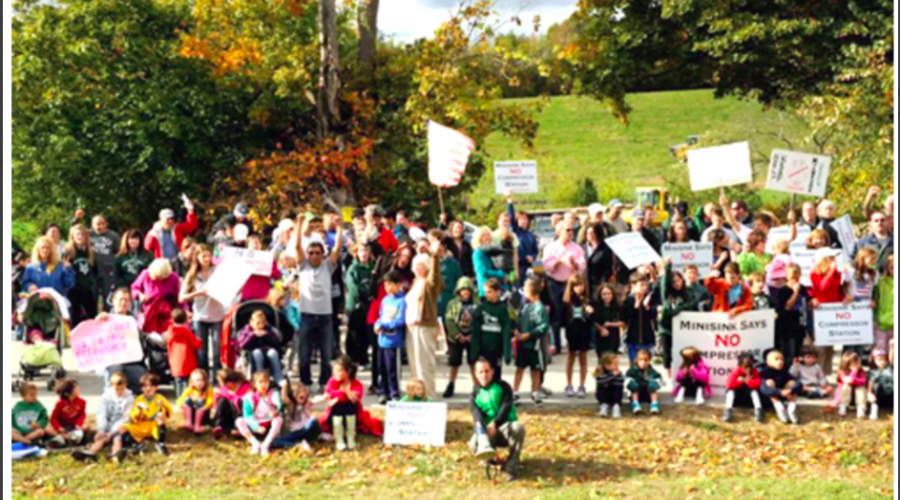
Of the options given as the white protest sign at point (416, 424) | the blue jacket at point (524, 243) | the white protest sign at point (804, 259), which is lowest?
the white protest sign at point (416, 424)

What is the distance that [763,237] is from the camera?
17.8 meters

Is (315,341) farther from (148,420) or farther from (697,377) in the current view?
(697,377)

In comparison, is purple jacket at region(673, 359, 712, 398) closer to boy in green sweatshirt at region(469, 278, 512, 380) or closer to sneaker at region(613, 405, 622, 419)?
sneaker at region(613, 405, 622, 419)

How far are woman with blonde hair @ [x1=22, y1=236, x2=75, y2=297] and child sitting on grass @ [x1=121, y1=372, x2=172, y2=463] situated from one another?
8.43 ft

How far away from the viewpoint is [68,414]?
47.4 ft

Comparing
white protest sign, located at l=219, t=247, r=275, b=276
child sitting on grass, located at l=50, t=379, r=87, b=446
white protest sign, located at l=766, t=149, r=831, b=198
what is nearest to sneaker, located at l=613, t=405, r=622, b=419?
white protest sign, located at l=219, t=247, r=275, b=276

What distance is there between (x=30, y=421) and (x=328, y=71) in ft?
47.0

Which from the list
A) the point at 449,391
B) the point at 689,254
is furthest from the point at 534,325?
the point at 689,254

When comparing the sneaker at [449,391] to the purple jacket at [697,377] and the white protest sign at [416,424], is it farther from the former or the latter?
the purple jacket at [697,377]

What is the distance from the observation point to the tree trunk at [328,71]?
26859 millimetres

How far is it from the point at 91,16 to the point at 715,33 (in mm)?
13232

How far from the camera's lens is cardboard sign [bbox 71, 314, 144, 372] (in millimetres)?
14938

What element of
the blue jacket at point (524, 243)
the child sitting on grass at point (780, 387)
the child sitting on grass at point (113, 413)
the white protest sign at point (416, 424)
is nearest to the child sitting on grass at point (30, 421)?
the child sitting on grass at point (113, 413)

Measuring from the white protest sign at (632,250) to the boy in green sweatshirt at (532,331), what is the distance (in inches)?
74.9
